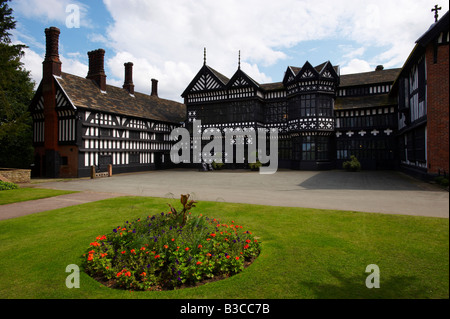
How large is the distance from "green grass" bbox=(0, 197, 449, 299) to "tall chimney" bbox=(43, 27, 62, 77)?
69.9ft

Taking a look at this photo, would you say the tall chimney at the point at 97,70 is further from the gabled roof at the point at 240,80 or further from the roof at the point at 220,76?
the gabled roof at the point at 240,80

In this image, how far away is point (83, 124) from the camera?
81.0ft

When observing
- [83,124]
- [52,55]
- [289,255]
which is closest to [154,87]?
[52,55]

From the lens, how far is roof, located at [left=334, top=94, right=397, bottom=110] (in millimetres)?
27691

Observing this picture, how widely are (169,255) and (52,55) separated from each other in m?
27.4

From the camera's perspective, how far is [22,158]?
3150 centimetres

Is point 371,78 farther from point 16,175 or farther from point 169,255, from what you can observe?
point 16,175

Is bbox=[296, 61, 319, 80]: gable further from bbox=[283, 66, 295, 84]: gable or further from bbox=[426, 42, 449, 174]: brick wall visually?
bbox=[426, 42, 449, 174]: brick wall

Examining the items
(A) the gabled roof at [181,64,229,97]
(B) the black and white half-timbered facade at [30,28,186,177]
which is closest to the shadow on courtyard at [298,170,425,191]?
(A) the gabled roof at [181,64,229,97]

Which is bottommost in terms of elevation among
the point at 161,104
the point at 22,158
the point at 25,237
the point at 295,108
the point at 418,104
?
the point at 25,237

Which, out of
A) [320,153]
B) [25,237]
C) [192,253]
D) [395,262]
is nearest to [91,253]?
[192,253]

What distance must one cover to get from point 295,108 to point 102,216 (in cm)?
2486

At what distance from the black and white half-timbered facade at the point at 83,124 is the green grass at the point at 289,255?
17.6 meters
